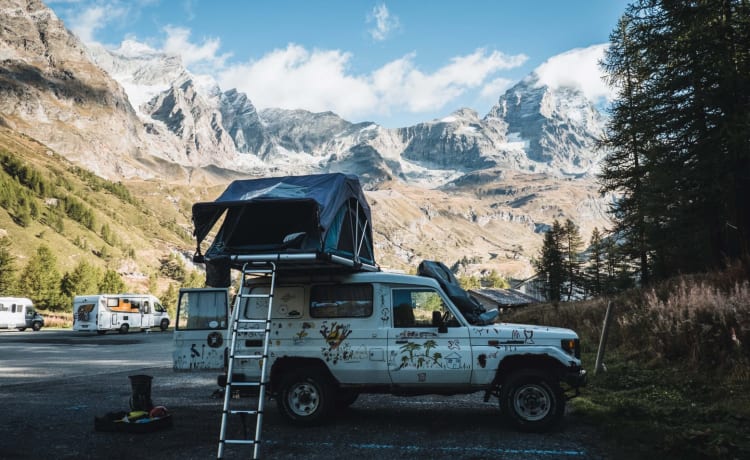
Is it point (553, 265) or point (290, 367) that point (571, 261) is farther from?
point (290, 367)

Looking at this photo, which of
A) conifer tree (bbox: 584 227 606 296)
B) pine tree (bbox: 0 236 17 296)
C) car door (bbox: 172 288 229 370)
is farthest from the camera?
pine tree (bbox: 0 236 17 296)

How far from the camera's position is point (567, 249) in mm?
65625

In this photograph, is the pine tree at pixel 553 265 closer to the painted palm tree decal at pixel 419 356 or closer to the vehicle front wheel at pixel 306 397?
the painted palm tree decal at pixel 419 356

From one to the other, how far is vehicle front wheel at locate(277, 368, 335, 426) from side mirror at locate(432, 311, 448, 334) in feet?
6.97

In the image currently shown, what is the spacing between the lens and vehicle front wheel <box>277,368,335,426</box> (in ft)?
29.7

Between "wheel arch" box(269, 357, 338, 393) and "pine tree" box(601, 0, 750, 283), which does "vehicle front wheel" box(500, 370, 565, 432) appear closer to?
"wheel arch" box(269, 357, 338, 393)

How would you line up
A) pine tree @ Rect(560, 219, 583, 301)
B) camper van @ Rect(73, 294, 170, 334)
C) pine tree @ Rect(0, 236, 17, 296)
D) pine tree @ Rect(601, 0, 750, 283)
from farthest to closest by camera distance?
pine tree @ Rect(0, 236, 17, 296) → pine tree @ Rect(560, 219, 583, 301) → camper van @ Rect(73, 294, 170, 334) → pine tree @ Rect(601, 0, 750, 283)

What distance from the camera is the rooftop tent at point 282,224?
8.83 metres

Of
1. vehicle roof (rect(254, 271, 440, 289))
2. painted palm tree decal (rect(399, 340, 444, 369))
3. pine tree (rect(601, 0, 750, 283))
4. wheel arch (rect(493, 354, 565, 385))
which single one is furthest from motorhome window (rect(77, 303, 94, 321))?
wheel arch (rect(493, 354, 565, 385))

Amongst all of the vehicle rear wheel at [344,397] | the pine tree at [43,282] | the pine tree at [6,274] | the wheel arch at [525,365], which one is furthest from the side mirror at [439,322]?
the pine tree at [43,282]

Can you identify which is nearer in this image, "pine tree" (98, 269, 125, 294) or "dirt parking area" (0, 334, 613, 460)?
"dirt parking area" (0, 334, 613, 460)

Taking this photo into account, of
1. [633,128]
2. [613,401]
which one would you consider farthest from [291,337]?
[633,128]

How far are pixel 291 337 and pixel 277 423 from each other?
1.58 metres

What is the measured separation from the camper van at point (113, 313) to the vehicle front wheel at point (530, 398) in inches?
1657
